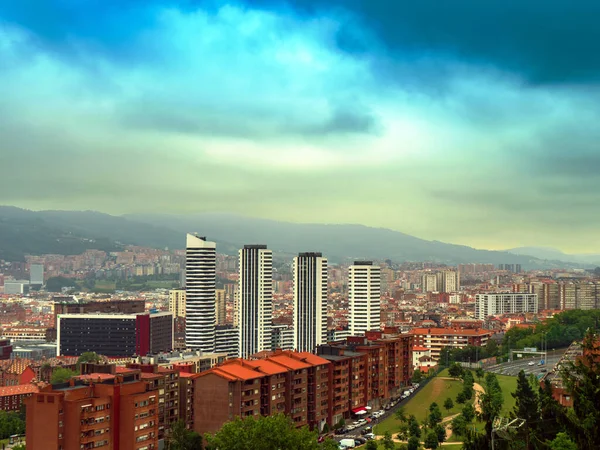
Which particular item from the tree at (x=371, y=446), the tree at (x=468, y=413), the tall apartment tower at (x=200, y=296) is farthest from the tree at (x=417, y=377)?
the tall apartment tower at (x=200, y=296)

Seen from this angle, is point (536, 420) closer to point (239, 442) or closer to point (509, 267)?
point (239, 442)

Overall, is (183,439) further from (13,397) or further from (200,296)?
(200,296)

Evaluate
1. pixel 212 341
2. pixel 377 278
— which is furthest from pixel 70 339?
pixel 377 278

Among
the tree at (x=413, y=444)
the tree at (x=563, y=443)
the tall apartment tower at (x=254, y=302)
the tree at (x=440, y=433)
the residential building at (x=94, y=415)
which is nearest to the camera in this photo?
the tree at (x=563, y=443)

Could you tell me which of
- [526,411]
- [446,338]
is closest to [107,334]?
[446,338]

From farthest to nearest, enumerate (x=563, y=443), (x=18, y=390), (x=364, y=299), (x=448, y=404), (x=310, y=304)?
(x=310, y=304) < (x=364, y=299) < (x=18, y=390) < (x=448, y=404) < (x=563, y=443)

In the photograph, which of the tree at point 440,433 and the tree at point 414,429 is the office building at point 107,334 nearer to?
the tree at point 414,429

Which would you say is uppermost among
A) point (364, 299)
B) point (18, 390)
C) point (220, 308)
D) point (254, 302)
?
point (364, 299)
